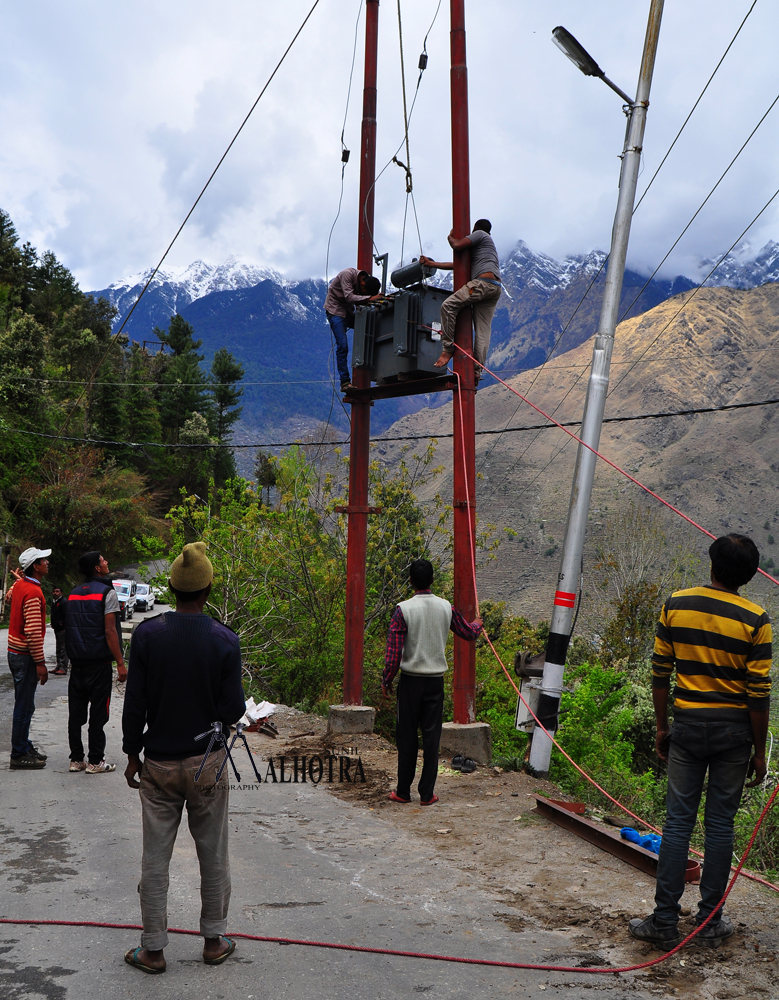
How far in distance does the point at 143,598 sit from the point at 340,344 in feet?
125

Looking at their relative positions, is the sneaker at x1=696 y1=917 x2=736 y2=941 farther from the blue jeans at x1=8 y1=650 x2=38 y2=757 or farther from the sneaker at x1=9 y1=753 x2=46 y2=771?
the sneaker at x1=9 y1=753 x2=46 y2=771

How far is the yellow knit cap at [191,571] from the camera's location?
407 centimetres

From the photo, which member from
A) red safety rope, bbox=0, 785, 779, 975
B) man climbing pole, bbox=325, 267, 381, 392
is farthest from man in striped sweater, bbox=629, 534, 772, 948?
man climbing pole, bbox=325, 267, 381, 392

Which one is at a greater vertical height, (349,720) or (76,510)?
(76,510)

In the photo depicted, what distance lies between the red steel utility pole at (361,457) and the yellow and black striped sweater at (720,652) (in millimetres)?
6476

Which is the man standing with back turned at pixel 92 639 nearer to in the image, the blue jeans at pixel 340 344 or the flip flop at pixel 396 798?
the flip flop at pixel 396 798

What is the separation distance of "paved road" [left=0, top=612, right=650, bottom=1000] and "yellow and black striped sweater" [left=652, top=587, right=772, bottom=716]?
145 centimetres

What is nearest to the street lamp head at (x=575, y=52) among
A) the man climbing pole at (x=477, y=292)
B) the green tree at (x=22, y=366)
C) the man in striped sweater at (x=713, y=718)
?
the man climbing pole at (x=477, y=292)

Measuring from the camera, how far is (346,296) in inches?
414

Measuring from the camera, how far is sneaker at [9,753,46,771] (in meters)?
8.46

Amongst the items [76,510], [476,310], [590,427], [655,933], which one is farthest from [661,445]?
[655,933]

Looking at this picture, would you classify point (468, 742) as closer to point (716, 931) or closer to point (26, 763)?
point (26, 763)

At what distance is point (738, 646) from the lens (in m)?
4.29

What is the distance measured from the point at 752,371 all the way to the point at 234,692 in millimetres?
136103
